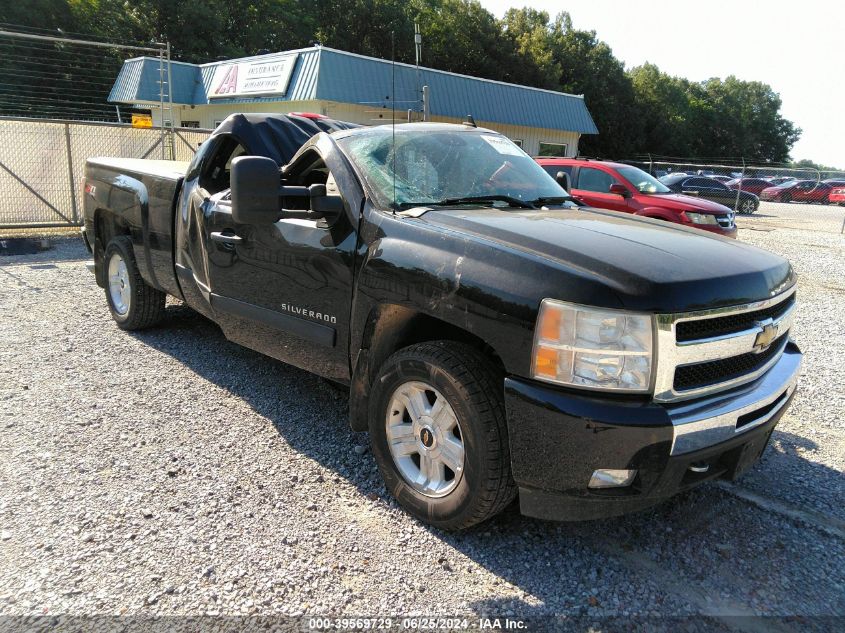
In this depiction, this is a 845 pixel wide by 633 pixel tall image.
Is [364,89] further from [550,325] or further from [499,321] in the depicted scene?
[550,325]

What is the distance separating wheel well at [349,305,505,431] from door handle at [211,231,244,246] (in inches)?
51.0

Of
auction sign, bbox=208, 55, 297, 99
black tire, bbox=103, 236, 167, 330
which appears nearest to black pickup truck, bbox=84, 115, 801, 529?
black tire, bbox=103, 236, 167, 330

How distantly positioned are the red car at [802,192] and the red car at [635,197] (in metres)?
25.3

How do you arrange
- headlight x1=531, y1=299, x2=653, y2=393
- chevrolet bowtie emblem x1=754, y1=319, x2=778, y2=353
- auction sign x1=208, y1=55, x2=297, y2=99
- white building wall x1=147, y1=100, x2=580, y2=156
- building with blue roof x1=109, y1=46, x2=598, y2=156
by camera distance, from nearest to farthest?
→ headlight x1=531, y1=299, x2=653, y2=393 < chevrolet bowtie emblem x1=754, y1=319, x2=778, y2=353 < building with blue roof x1=109, y1=46, x2=598, y2=156 < auction sign x1=208, y1=55, x2=297, y2=99 < white building wall x1=147, y1=100, x2=580, y2=156

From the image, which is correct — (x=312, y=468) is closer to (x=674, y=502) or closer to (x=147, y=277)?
(x=674, y=502)

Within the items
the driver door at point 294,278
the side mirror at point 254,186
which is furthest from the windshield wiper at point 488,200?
the side mirror at point 254,186

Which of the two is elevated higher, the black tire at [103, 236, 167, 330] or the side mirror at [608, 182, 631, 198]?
the side mirror at [608, 182, 631, 198]

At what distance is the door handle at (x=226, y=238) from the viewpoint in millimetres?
3992

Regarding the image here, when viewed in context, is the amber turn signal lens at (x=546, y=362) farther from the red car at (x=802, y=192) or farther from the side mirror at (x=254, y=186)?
the red car at (x=802, y=192)

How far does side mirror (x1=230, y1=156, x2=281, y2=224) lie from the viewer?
3.10m

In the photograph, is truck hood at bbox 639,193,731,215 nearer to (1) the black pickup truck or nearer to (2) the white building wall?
(2) the white building wall

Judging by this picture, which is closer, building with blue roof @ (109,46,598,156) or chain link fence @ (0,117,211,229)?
chain link fence @ (0,117,211,229)

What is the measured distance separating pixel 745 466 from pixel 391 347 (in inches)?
65.4

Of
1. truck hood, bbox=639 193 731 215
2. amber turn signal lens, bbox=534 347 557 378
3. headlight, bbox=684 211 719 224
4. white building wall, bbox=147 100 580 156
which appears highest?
white building wall, bbox=147 100 580 156
